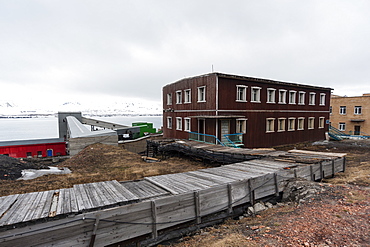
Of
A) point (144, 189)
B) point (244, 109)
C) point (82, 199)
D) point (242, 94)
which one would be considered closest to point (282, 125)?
point (244, 109)

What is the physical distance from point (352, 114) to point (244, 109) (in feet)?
113

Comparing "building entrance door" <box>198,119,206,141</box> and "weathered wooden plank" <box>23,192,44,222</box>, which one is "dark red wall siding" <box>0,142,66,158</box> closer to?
"building entrance door" <box>198,119,206,141</box>

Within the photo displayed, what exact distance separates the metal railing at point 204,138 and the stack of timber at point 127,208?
36.0 ft

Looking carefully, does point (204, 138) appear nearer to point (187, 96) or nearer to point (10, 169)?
point (187, 96)

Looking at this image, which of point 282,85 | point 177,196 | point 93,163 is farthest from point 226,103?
point 177,196

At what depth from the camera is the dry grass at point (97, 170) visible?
11.2 metres

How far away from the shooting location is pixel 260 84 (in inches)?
962

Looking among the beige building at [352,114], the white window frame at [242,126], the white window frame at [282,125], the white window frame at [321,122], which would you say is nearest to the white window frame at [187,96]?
the white window frame at [242,126]

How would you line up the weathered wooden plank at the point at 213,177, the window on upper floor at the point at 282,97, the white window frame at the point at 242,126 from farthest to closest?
the window on upper floor at the point at 282,97 < the white window frame at the point at 242,126 < the weathered wooden plank at the point at 213,177

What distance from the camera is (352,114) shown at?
43281mm

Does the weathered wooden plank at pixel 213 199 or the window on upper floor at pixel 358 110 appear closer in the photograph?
the weathered wooden plank at pixel 213 199

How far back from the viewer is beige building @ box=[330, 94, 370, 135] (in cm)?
4134

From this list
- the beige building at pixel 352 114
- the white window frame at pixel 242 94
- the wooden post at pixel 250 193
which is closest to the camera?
the wooden post at pixel 250 193

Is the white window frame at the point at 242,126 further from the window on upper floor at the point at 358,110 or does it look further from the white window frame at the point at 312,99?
the window on upper floor at the point at 358,110
